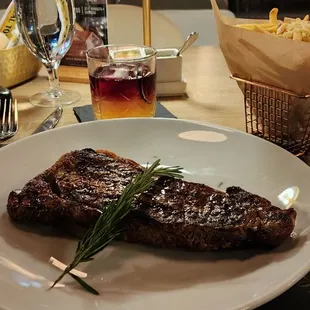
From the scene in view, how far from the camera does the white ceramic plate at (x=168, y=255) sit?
0.58m

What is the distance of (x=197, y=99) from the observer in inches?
52.5

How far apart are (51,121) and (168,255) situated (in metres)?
0.58

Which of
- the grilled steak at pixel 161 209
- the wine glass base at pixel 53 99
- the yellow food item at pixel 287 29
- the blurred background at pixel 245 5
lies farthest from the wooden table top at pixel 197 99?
the blurred background at pixel 245 5

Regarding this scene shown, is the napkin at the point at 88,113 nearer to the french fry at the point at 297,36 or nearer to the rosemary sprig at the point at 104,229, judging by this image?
the french fry at the point at 297,36

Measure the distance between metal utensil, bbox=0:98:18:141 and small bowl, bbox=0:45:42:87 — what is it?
0.19m

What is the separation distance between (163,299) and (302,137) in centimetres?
51

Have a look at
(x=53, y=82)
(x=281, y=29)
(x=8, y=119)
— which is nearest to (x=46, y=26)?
(x=53, y=82)

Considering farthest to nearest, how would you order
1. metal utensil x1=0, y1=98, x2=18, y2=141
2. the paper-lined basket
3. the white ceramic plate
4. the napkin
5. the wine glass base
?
1. the wine glass base
2. the napkin
3. metal utensil x1=0, y1=98, x2=18, y2=141
4. the paper-lined basket
5. the white ceramic plate

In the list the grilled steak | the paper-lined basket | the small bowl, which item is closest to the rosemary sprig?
the grilled steak

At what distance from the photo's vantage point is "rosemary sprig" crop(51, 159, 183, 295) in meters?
0.62

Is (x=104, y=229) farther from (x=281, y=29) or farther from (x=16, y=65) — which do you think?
(x=16, y=65)

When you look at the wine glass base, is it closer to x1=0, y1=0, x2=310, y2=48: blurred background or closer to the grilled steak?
the grilled steak

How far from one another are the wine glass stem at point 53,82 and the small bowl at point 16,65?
0.10 meters

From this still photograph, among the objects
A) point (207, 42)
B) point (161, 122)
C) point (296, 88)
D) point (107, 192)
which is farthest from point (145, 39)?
point (207, 42)
